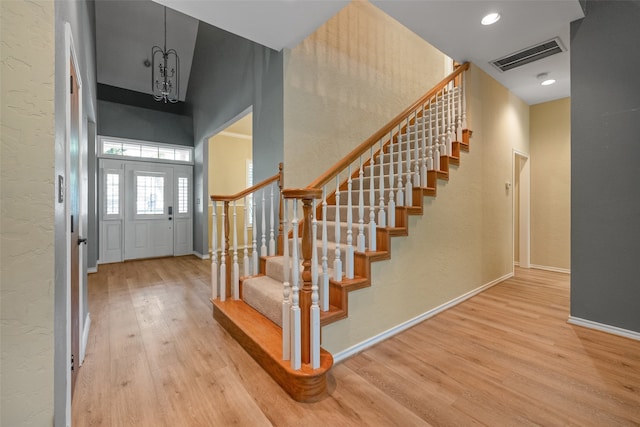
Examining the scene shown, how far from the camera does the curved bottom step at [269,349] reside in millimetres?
1618

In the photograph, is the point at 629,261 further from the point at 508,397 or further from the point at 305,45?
the point at 305,45

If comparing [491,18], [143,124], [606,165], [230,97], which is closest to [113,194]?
[143,124]

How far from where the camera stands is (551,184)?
459cm

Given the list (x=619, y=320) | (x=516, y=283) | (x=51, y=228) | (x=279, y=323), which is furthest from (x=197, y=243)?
(x=619, y=320)

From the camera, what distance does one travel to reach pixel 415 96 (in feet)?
14.8

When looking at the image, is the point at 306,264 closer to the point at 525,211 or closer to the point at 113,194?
the point at 525,211

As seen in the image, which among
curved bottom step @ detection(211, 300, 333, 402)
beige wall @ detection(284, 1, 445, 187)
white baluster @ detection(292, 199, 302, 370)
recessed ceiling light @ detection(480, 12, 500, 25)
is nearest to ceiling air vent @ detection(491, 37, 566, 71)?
recessed ceiling light @ detection(480, 12, 500, 25)

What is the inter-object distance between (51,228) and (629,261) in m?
3.91

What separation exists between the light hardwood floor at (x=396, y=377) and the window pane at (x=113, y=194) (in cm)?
330

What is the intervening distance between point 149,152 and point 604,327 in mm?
7382

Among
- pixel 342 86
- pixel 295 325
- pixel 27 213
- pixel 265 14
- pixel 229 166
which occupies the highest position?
pixel 265 14

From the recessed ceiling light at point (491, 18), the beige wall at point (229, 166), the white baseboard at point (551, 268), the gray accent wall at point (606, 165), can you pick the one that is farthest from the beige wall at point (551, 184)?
the beige wall at point (229, 166)

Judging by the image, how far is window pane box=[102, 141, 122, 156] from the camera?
5418mm

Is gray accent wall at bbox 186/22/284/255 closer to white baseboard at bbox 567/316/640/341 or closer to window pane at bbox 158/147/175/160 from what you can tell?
window pane at bbox 158/147/175/160
